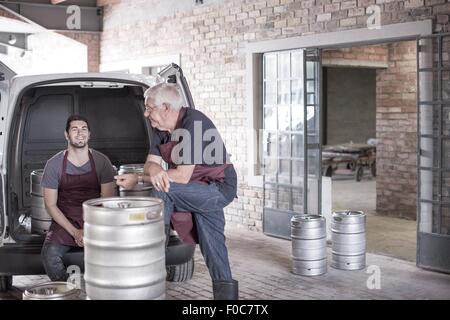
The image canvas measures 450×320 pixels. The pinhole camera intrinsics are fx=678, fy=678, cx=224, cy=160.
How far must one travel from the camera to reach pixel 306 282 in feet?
21.3

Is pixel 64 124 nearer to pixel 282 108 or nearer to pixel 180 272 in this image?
pixel 180 272

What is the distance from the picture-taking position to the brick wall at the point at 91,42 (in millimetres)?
13781

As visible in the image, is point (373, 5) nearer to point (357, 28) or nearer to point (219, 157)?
point (357, 28)

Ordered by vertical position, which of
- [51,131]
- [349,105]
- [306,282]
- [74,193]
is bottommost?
[306,282]

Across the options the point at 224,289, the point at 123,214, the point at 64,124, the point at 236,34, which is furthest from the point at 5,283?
the point at 236,34

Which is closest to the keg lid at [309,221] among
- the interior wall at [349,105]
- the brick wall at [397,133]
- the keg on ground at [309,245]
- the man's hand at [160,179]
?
the keg on ground at [309,245]

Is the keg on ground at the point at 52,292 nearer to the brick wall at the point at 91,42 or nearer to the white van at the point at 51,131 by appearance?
the white van at the point at 51,131

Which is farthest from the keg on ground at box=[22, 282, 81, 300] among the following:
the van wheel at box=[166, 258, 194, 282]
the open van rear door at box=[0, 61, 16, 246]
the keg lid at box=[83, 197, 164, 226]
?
the van wheel at box=[166, 258, 194, 282]

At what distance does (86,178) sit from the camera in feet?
18.3

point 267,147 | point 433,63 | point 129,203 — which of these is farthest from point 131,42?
point 129,203

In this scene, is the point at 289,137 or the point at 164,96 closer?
the point at 164,96

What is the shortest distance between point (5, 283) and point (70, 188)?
1236mm

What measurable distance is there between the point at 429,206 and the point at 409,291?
1185 millimetres

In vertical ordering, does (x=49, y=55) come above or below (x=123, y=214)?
above
